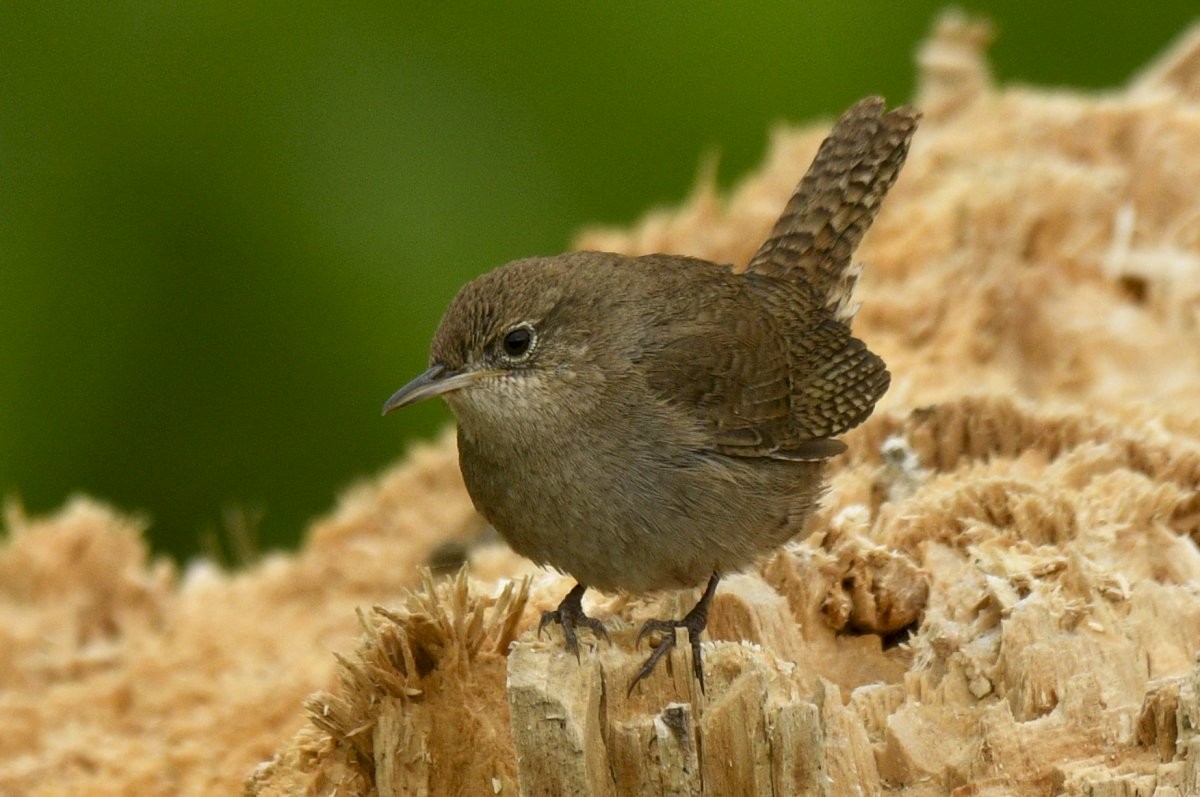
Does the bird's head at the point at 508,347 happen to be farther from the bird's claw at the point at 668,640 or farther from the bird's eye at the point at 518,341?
the bird's claw at the point at 668,640

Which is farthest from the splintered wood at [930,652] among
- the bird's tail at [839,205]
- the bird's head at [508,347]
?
the bird's tail at [839,205]

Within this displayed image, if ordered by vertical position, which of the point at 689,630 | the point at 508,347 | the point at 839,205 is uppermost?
the point at 839,205

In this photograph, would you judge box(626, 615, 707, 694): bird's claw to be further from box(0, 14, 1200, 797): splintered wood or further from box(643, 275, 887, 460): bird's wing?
box(643, 275, 887, 460): bird's wing

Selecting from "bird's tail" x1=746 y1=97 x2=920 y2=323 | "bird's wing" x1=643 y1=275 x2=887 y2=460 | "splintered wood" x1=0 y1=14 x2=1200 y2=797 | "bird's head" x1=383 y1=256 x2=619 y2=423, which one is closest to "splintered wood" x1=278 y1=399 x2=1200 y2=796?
"splintered wood" x1=0 y1=14 x2=1200 y2=797

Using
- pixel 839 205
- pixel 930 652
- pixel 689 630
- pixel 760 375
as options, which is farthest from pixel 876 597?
pixel 839 205

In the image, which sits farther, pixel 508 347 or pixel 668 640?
pixel 508 347

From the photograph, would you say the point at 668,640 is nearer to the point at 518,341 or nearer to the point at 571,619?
the point at 571,619
